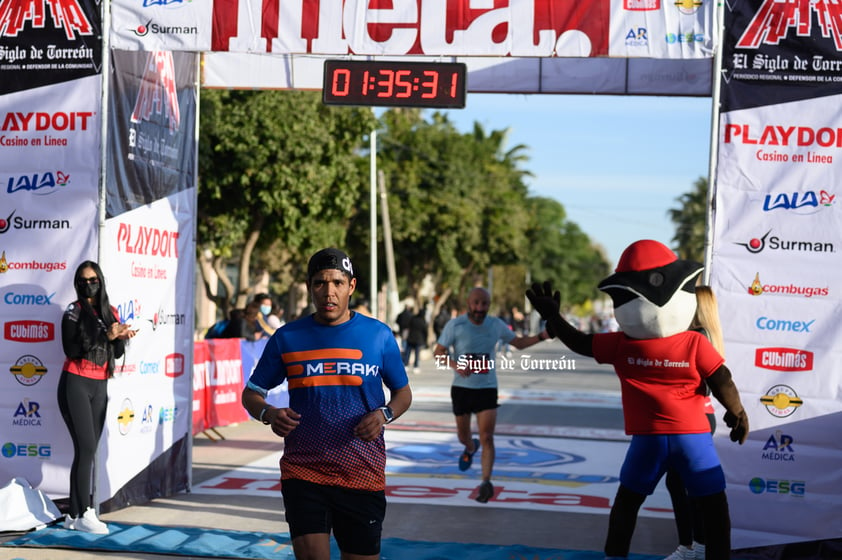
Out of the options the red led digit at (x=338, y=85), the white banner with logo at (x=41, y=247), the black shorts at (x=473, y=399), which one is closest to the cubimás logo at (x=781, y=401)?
the black shorts at (x=473, y=399)

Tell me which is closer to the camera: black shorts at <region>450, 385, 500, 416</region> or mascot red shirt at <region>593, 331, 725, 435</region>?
mascot red shirt at <region>593, 331, 725, 435</region>

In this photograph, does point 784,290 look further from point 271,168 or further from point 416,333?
point 416,333

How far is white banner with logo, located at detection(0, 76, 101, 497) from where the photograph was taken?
880 centimetres

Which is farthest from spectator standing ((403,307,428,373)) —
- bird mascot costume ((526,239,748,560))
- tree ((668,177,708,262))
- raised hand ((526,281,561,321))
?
tree ((668,177,708,262))

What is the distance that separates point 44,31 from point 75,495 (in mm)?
3765

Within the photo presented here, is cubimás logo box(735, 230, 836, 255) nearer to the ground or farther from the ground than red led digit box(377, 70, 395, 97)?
nearer to the ground

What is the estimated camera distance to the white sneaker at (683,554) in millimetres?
7496

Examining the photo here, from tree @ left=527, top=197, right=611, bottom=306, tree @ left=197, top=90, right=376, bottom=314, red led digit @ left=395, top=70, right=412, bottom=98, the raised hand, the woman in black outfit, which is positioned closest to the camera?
the raised hand

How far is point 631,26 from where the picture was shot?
8.44 meters

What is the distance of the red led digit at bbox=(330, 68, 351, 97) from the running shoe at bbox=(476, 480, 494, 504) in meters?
3.67

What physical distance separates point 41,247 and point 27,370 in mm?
1004

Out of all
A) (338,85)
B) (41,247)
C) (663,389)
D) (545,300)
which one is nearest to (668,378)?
(663,389)

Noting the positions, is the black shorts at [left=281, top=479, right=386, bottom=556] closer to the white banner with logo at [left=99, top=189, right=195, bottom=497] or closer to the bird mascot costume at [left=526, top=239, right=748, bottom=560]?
the bird mascot costume at [left=526, top=239, right=748, bottom=560]

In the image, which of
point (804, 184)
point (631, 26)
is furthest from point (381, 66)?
point (804, 184)
